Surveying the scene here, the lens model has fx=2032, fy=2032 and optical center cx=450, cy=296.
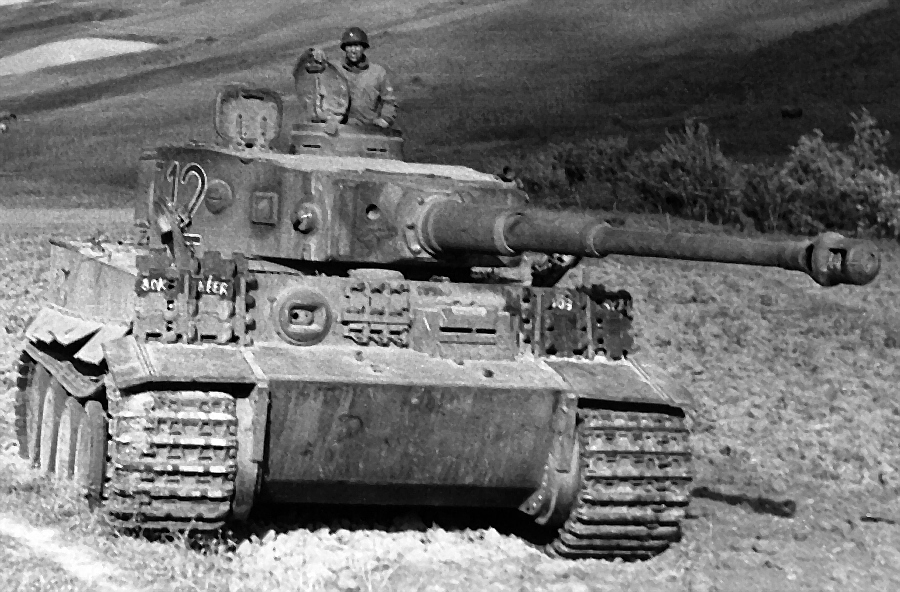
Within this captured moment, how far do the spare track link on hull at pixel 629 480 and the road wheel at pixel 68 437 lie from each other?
3099 mm

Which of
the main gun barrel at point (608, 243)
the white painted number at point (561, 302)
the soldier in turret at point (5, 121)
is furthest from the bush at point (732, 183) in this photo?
the main gun barrel at point (608, 243)

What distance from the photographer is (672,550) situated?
12.1 m

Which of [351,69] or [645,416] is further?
[351,69]

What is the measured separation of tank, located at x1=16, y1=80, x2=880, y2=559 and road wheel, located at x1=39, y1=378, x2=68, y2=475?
38 centimetres

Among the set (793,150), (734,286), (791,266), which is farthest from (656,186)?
(791,266)

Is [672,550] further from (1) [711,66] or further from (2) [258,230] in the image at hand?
(1) [711,66]

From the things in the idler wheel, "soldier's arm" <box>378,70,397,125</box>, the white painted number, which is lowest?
the idler wheel

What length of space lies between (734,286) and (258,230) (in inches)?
409

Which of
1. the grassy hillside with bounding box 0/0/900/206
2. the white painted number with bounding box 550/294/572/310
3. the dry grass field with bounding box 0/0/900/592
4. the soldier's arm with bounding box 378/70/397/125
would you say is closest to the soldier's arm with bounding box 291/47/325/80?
the soldier's arm with bounding box 378/70/397/125

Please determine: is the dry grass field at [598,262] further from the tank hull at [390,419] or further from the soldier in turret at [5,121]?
the tank hull at [390,419]

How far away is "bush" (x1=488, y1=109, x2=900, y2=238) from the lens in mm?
25656

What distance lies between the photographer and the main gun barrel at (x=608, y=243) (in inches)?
368

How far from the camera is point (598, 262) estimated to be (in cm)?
2281

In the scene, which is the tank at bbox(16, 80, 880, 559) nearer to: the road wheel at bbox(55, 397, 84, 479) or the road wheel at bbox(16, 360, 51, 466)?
the road wheel at bbox(55, 397, 84, 479)
